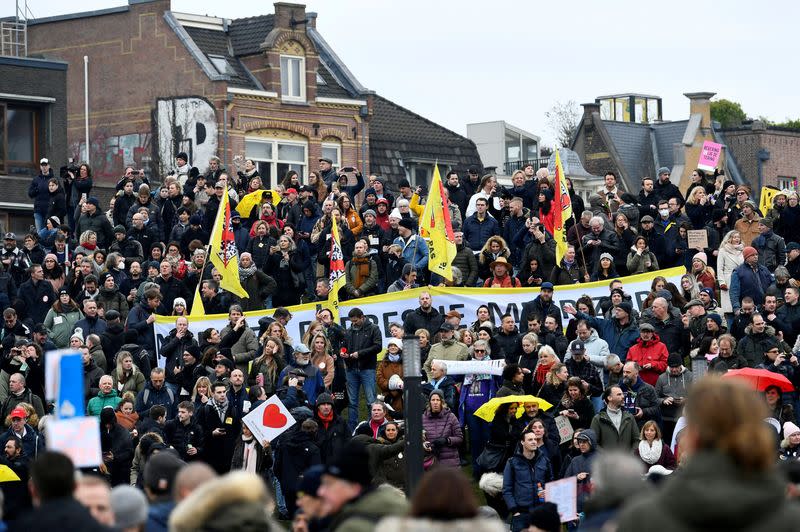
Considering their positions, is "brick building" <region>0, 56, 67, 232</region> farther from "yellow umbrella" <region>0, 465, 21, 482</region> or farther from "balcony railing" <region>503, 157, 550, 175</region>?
"balcony railing" <region>503, 157, 550, 175</region>

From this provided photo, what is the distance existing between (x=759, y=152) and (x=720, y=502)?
234ft

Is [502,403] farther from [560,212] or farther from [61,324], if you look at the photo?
[61,324]

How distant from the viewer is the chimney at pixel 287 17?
5072cm

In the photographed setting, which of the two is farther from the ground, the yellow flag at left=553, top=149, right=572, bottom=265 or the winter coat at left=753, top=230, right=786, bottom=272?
the yellow flag at left=553, top=149, right=572, bottom=265

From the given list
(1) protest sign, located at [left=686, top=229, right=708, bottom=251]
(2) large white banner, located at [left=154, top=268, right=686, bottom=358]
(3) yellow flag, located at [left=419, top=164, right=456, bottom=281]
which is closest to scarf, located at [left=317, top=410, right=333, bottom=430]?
(2) large white banner, located at [left=154, top=268, right=686, bottom=358]

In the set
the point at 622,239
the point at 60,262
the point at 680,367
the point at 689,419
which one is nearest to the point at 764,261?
the point at 622,239

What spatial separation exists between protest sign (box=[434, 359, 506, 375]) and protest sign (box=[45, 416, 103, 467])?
11.6 meters

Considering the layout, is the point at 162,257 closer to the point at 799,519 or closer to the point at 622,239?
the point at 622,239

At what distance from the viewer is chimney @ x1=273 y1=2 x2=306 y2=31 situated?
50.7m

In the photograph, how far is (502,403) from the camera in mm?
18984

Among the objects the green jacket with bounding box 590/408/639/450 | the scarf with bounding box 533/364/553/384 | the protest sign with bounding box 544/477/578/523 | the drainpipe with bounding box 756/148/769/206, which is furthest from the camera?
the drainpipe with bounding box 756/148/769/206

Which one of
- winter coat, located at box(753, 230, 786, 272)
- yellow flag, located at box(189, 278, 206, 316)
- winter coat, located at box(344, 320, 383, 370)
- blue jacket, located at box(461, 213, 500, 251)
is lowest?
winter coat, located at box(344, 320, 383, 370)

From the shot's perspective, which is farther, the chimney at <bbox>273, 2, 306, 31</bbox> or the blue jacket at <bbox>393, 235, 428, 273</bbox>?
the chimney at <bbox>273, 2, 306, 31</bbox>

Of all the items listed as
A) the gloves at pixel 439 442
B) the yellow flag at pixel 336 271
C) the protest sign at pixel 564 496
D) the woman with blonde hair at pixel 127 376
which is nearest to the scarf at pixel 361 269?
the yellow flag at pixel 336 271
